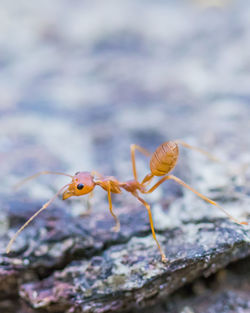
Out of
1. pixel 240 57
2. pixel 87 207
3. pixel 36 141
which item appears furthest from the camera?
pixel 240 57

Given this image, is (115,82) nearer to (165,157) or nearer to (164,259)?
(165,157)

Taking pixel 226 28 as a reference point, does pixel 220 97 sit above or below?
below

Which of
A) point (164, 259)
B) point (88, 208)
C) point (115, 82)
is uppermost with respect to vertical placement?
point (115, 82)

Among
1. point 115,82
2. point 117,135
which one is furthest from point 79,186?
point 115,82

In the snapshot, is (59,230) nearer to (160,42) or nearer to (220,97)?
(220,97)

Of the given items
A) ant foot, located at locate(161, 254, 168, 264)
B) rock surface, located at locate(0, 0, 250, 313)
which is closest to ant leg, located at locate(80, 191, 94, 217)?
rock surface, located at locate(0, 0, 250, 313)

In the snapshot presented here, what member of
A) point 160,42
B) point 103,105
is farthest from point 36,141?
point 160,42

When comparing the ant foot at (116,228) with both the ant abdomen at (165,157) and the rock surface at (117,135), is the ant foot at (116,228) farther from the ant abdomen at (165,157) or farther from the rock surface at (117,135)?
the ant abdomen at (165,157)
